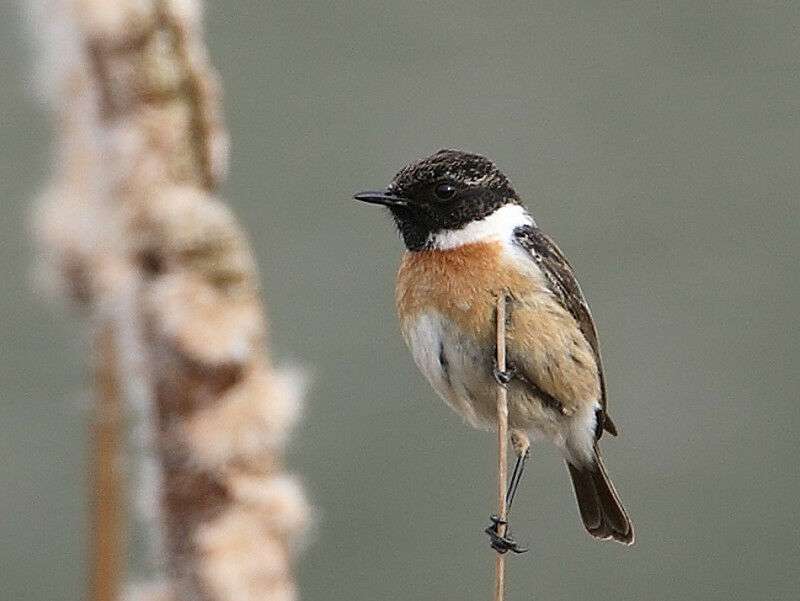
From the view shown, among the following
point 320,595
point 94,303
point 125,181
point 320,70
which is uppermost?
point 320,70

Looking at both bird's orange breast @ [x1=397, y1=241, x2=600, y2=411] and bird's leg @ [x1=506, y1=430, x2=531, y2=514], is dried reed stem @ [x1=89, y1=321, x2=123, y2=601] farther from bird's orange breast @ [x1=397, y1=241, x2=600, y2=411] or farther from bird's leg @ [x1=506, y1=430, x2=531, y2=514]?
bird's leg @ [x1=506, y1=430, x2=531, y2=514]

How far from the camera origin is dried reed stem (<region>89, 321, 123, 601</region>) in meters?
1.34

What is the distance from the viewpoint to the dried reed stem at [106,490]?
134cm

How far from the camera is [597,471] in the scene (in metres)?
2.81

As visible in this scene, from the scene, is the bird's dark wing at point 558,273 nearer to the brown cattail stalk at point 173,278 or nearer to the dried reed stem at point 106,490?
the brown cattail stalk at point 173,278

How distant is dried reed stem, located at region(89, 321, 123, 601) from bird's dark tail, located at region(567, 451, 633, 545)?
1552mm

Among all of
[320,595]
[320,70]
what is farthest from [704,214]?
[320,595]

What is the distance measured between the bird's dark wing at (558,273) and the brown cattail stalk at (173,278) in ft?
3.16

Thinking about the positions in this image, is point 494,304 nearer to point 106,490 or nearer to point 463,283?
point 463,283

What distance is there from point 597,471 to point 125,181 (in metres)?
1.53

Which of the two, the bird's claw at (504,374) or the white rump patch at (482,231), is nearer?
the bird's claw at (504,374)

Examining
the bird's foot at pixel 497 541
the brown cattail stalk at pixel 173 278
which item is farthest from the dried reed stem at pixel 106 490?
the bird's foot at pixel 497 541

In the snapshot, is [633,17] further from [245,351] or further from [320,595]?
[245,351]

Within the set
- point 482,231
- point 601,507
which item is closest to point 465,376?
point 482,231
